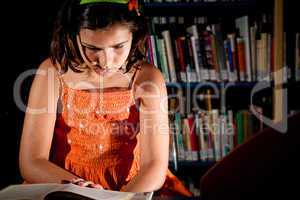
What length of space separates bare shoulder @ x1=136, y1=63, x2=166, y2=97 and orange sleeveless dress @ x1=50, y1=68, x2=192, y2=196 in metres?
0.02

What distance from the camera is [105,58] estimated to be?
4.16 ft

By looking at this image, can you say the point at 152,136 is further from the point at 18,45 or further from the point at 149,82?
the point at 18,45

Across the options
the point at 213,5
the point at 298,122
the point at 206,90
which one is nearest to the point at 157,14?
the point at 213,5

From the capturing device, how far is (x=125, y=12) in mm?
1250

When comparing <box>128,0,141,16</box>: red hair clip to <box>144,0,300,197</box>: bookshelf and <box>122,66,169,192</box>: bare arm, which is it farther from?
<box>144,0,300,197</box>: bookshelf

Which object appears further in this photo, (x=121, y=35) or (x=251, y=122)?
(x=251, y=122)

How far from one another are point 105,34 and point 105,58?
8 cm

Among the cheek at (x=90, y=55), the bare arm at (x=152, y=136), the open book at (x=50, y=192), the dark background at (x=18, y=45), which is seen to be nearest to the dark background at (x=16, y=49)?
the dark background at (x=18, y=45)

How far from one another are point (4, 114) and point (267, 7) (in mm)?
1228

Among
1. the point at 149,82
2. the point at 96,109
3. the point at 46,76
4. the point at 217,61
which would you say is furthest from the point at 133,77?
the point at 217,61

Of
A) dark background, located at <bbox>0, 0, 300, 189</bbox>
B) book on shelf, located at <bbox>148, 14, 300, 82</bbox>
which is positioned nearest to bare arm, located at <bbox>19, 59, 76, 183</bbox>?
dark background, located at <bbox>0, 0, 300, 189</bbox>

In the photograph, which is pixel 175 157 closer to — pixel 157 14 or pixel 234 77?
pixel 234 77

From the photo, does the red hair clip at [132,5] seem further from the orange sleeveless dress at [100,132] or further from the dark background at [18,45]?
the dark background at [18,45]

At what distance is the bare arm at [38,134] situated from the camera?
1261mm
